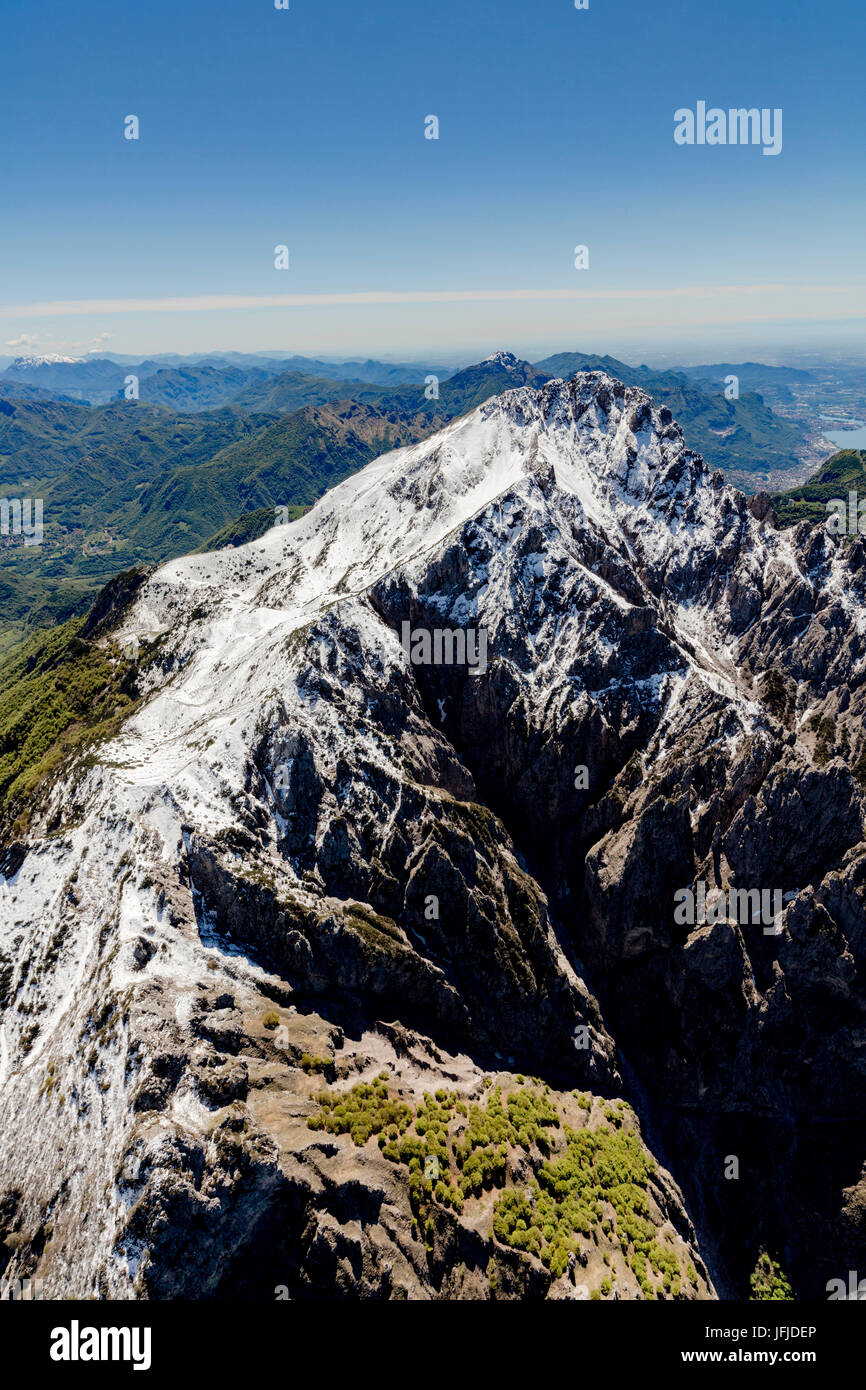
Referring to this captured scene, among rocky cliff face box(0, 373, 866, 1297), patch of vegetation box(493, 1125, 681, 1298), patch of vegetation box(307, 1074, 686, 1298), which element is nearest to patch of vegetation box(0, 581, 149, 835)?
rocky cliff face box(0, 373, 866, 1297)

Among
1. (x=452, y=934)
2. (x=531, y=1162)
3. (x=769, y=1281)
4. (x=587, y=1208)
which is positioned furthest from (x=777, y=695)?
(x=531, y=1162)

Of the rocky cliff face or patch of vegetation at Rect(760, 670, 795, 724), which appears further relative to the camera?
patch of vegetation at Rect(760, 670, 795, 724)

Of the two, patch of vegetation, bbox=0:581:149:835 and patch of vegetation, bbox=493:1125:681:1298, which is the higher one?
patch of vegetation, bbox=0:581:149:835

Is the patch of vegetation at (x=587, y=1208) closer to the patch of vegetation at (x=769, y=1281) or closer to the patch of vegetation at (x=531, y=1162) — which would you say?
the patch of vegetation at (x=531, y=1162)

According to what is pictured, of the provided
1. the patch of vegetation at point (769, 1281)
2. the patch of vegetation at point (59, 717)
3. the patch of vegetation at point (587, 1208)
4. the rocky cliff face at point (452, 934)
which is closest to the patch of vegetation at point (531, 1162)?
the patch of vegetation at point (587, 1208)

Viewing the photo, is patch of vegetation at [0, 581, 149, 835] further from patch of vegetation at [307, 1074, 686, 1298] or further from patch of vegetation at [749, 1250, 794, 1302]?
patch of vegetation at [749, 1250, 794, 1302]

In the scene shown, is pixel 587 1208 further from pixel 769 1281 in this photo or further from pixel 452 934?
pixel 769 1281

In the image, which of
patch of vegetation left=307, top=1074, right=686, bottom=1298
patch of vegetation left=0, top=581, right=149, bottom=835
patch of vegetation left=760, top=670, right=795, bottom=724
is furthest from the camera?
patch of vegetation left=760, top=670, right=795, bottom=724
